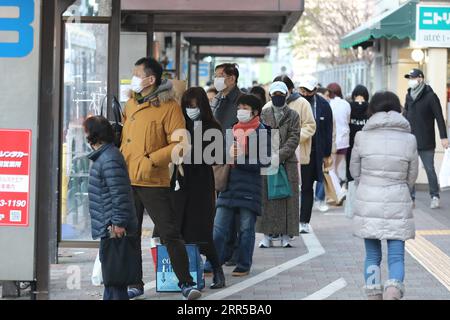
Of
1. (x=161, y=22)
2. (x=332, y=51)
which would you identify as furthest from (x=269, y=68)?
(x=161, y=22)

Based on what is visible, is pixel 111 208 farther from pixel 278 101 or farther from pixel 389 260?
pixel 278 101

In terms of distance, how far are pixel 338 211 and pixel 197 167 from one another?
22.6 feet

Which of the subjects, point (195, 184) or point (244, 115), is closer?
point (195, 184)

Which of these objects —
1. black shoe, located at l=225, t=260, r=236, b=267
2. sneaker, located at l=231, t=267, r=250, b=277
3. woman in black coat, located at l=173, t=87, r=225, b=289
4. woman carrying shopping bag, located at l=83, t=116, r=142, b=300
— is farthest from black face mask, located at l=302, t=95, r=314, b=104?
woman carrying shopping bag, located at l=83, t=116, r=142, b=300

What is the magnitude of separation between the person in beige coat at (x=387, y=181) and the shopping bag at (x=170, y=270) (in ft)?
4.73

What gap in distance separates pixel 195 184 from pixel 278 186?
2.23 m

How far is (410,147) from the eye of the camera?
8.23 m

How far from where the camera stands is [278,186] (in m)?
11.1

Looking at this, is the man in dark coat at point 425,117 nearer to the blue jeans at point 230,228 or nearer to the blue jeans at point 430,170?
the blue jeans at point 430,170

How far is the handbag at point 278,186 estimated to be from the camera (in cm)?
1113

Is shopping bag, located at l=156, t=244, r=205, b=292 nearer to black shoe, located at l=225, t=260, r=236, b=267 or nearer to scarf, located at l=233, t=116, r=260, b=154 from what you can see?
scarf, located at l=233, t=116, r=260, b=154

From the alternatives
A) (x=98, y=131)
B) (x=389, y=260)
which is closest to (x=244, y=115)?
(x=389, y=260)

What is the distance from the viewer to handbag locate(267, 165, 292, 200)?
36.5 feet
